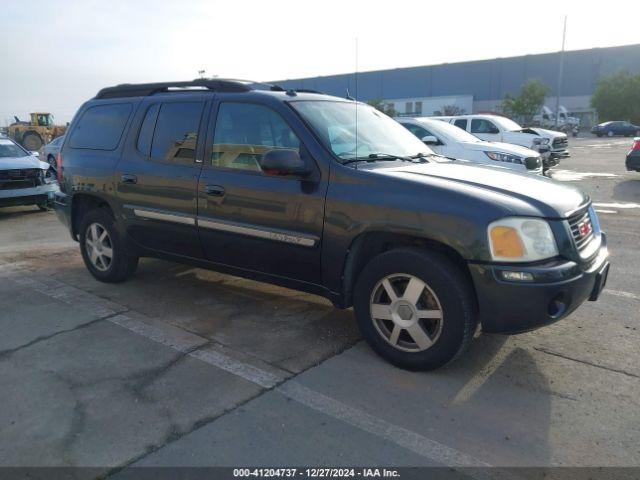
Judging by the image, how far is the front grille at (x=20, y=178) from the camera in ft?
31.4

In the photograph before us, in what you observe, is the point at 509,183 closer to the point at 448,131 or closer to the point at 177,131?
the point at 177,131

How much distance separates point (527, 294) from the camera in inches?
117

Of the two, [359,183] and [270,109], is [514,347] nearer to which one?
[359,183]

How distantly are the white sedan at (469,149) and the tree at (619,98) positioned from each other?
49.9 metres

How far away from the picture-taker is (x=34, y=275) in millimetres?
5770

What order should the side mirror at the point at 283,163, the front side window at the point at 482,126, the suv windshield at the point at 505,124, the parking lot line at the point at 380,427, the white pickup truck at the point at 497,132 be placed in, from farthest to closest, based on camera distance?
the suv windshield at the point at 505,124 → the front side window at the point at 482,126 → the white pickup truck at the point at 497,132 → the side mirror at the point at 283,163 → the parking lot line at the point at 380,427

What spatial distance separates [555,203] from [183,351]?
2.68 metres

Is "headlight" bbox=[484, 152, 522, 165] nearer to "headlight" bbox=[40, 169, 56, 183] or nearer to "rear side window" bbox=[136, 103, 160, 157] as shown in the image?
"rear side window" bbox=[136, 103, 160, 157]

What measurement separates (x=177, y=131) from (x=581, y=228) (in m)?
3.25

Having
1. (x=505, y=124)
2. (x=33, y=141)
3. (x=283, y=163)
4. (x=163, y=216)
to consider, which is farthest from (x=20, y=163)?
(x=33, y=141)

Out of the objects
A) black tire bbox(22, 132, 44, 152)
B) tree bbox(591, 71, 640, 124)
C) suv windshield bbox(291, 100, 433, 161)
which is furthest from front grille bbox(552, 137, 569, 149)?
tree bbox(591, 71, 640, 124)

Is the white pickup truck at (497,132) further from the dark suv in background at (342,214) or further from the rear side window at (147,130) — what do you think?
the rear side window at (147,130)

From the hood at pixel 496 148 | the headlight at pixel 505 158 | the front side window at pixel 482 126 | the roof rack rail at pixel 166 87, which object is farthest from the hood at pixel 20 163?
the front side window at pixel 482 126

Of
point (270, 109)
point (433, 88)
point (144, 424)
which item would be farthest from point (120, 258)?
point (433, 88)
